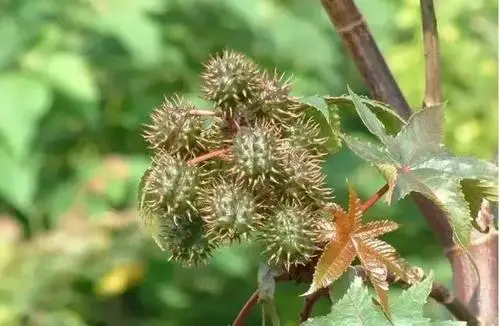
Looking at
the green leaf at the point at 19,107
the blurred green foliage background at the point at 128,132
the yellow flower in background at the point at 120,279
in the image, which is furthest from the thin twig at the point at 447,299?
the yellow flower in background at the point at 120,279

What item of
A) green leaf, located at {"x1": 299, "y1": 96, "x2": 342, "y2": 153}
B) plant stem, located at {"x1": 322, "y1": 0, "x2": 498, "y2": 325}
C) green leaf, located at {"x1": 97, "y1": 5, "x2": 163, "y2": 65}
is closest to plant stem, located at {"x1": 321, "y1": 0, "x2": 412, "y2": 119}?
plant stem, located at {"x1": 322, "y1": 0, "x2": 498, "y2": 325}

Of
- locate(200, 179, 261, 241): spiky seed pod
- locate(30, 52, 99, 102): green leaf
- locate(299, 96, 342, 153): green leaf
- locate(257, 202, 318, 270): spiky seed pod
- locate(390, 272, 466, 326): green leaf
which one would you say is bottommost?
locate(390, 272, 466, 326): green leaf

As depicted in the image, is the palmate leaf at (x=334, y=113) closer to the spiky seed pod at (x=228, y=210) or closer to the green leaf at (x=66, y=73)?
the spiky seed pod at (x=228, y=210)

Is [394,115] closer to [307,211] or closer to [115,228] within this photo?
[307,211]

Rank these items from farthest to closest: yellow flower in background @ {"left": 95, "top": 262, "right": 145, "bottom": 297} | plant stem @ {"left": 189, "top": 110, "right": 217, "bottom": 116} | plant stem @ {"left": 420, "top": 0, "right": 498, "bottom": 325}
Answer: yellow flower in background @ {"left": 95, "top": 262, "right": 145, "bottom": 297}, plant stem @ {"left": 420, "top": 0, "right": 498, "bottom": 325}, plant stem @ {"left": 189, "top": 110, "right": 217, "bottom": 116}

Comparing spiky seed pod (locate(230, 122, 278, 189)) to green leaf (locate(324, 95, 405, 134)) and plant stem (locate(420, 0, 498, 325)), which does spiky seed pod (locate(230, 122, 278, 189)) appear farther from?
plant stem (locate(420, 0, 498, 325))

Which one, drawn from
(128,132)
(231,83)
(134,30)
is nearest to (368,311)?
(231,83)
